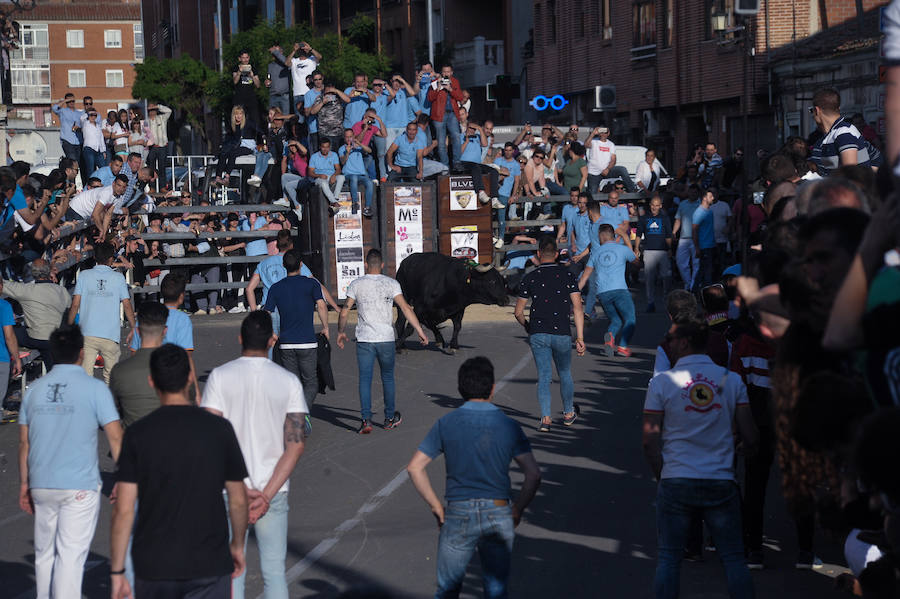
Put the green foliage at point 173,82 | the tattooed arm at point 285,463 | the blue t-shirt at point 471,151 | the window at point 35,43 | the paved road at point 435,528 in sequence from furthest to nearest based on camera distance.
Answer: the window at point 35,43, the green foliage at point 173,82, the blue t-shirt at point 471,151, the paved road at point 435,528, the tattooed arm at point 285,463

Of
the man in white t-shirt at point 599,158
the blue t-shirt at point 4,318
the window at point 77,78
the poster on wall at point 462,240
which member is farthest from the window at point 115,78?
the blue t-shirt at point 4,318

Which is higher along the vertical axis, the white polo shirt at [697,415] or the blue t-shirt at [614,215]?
the blue t-shirt at [614,215]

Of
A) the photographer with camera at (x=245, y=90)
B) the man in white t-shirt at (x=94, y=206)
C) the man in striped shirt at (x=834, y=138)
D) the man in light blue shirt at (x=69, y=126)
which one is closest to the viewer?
the man in striped shirt at (x=834, y=138)

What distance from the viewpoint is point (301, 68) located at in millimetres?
28203

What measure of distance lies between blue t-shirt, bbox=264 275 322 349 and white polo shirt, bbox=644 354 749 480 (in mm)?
6318

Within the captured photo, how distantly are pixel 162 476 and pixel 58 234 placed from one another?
1317 centimetres

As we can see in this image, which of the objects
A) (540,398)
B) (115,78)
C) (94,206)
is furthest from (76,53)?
(540,398)

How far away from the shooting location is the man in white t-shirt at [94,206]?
21.5 metres

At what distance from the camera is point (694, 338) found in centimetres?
733

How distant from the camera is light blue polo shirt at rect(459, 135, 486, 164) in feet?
90.5

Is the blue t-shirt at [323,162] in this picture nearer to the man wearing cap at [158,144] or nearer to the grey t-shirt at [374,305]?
the man wearing cap at [158,144]

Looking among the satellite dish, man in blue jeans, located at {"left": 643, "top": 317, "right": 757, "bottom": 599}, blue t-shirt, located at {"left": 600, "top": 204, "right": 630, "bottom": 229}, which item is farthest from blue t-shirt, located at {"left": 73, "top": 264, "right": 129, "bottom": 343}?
the satellite dish

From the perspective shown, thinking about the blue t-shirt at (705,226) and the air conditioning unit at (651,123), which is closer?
the blue t-shirt at (705,226)

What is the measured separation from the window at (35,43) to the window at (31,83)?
100 centimetres
